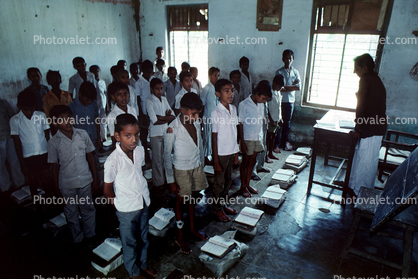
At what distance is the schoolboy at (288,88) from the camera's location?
5.40 metres

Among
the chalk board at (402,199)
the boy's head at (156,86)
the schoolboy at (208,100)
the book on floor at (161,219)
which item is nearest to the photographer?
the chalk board at (402,199)

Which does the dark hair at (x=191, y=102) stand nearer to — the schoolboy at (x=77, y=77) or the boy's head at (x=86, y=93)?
the boy's head at (x=86, y=93)

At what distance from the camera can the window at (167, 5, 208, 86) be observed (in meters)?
6.83

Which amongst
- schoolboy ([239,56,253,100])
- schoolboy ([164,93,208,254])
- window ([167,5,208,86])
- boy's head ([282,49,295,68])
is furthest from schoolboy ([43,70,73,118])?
boy's head ([282,49,295,68])

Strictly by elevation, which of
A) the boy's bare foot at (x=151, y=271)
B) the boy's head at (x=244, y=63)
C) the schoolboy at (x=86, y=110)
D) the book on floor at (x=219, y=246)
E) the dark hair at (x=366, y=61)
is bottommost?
the boy's bare foot at (x=151, y=271)

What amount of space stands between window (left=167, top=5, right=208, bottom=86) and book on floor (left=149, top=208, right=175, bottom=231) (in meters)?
4.65

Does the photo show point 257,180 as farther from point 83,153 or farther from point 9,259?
point 9,259

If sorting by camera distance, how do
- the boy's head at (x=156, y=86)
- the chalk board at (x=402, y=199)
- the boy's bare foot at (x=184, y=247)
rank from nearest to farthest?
the chalk board at (x=402, y=199) → the boy's bare foot at (x=184, y=247) → the boy's head at (x=156, y=86)

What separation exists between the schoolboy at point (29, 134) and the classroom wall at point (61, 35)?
182 centimetres

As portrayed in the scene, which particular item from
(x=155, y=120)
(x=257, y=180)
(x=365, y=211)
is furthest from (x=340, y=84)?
(x=155, y=120)

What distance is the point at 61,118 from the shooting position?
2.67 meters

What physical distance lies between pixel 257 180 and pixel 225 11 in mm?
4049

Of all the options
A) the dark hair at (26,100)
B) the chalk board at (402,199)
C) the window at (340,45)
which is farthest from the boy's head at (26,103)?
the window at (340,45)

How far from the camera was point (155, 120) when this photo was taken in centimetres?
367
